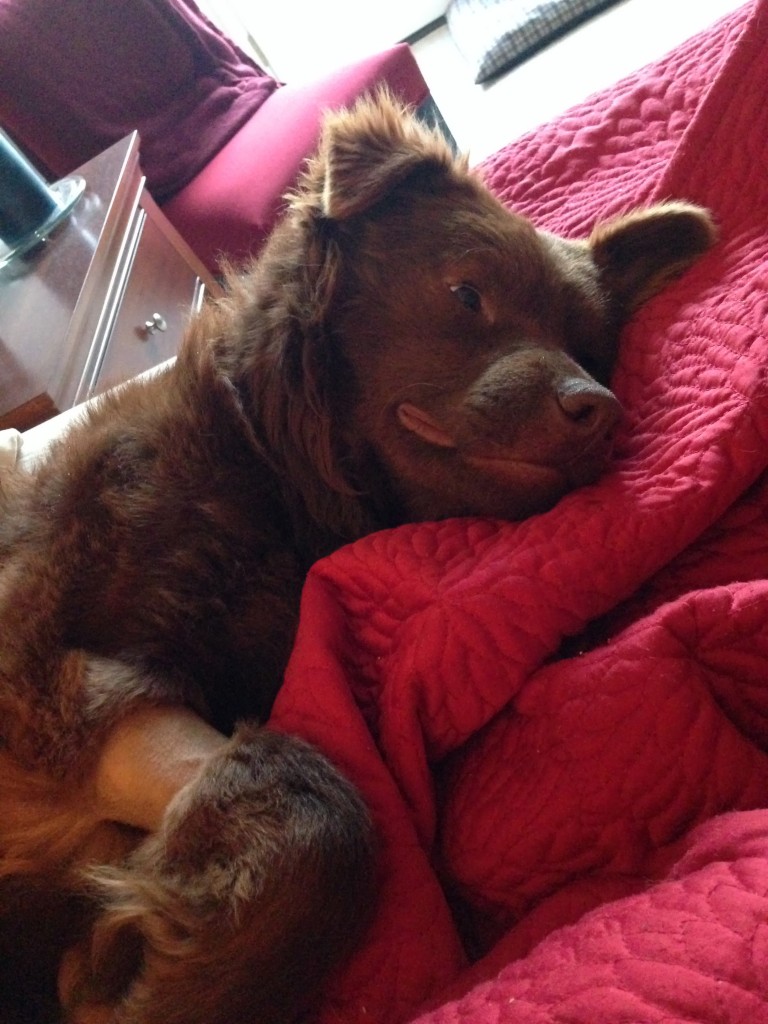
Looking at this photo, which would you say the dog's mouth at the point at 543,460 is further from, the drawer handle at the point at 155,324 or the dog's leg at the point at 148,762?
the drawer handle at the point at 155,324

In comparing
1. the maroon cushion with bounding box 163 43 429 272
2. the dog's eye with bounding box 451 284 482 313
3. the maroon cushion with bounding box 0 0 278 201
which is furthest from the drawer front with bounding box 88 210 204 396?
the dog's eye with bounding box 451 284 482 313

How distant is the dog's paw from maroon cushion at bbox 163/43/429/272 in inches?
99.7

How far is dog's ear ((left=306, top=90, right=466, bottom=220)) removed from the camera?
1.35m

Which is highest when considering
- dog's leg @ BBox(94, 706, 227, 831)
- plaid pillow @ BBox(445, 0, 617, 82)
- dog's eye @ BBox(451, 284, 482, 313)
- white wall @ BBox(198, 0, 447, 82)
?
dog's eye @ BBox(451, 284, 482, 313)

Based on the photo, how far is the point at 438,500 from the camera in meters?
1.29

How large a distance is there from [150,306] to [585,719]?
2.23m

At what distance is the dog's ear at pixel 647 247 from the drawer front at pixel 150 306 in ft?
3.83

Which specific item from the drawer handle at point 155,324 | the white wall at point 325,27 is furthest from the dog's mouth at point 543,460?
the white wall at point 325,27

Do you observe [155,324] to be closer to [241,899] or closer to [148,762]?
[148,762]

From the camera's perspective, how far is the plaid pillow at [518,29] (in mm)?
5016

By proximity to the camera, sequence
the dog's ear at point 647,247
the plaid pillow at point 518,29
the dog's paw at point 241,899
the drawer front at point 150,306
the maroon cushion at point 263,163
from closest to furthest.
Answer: the dog's paw at point 241,899, the dog's ear at point 647,247, the drawer front at point 150,306, the maroon cushion at point 263,163, the plaid pillow at point 518,29

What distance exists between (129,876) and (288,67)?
688 cm

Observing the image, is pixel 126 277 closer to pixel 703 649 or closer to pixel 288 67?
pixel 703 649

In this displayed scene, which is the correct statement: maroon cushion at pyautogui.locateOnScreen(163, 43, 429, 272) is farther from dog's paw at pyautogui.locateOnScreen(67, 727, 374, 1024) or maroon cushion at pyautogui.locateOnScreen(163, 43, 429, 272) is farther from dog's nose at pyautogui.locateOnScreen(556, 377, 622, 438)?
dog's paw at pyautogui.locateOnScreen(67, 727, 374, 1024)
